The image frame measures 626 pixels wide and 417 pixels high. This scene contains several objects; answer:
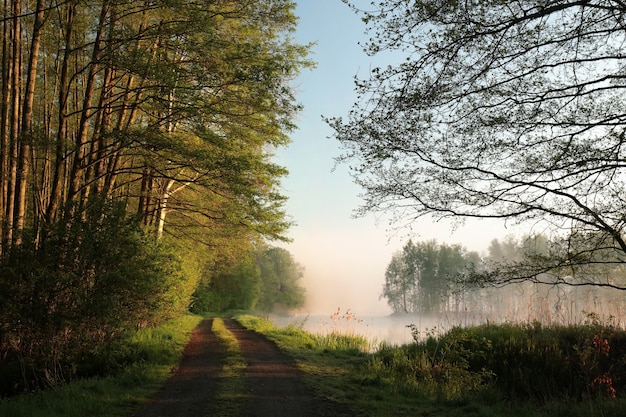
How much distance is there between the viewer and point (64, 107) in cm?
942

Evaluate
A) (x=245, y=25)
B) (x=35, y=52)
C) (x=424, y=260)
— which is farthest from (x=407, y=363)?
(x=424, y=260)

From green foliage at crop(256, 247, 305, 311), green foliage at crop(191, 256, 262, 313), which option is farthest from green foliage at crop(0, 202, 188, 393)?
green foliage at crop(256, 247, 305, 311)

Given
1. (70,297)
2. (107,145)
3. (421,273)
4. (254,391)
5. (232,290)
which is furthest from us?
(421,273)

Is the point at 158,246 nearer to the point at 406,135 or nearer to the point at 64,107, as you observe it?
the point at 64,107

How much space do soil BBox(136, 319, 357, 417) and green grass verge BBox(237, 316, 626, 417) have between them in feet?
1.22

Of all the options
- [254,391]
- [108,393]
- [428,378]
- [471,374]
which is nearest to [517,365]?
[471,374]

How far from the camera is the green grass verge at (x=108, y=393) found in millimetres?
5328

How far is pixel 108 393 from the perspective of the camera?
620 centimetres

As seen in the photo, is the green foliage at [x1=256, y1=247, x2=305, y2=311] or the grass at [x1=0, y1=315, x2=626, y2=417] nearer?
the grass at [x1=0, y1=315, x2=626, y2=417]

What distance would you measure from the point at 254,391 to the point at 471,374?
479 centimetres

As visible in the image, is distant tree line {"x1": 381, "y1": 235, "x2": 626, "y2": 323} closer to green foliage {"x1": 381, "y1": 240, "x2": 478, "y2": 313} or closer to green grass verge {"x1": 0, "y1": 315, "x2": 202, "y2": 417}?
green grass verge {"x1": 0, "y1": 315, "x2": 202, "y2": 417}

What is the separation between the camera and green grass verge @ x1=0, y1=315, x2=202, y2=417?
17.5 feet

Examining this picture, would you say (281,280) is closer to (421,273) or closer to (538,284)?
(421,273)

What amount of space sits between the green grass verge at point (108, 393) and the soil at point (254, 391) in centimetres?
28
